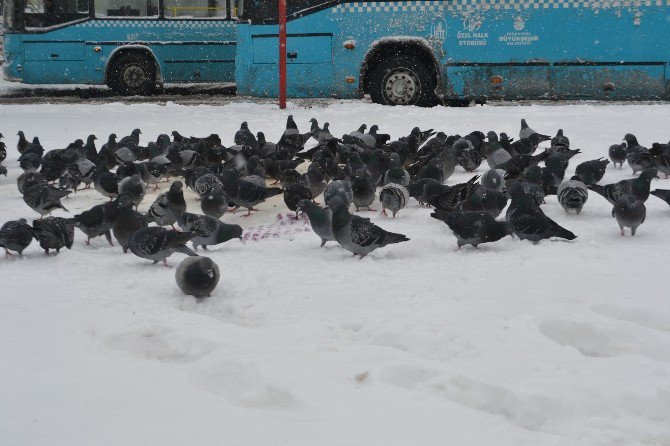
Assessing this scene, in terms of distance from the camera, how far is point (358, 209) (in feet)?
23.1

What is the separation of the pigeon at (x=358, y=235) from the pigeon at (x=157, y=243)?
103cm

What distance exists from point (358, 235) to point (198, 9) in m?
13.9

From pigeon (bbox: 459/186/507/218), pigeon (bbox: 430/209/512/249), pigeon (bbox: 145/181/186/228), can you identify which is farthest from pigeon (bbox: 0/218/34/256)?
pigeon (bbox: 459/186/507/218)

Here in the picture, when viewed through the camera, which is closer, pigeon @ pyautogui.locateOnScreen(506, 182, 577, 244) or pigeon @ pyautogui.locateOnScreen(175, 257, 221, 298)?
pigeon @ pyautogui.locateOnScreen(175, 257, 221, 298)

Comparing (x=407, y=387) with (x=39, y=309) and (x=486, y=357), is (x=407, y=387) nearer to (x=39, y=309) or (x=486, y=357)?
(x=486, y=357)

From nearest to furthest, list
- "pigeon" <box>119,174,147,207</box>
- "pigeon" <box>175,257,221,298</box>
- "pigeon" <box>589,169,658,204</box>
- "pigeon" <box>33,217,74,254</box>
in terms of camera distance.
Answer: "pigeon" <box>175,257,221,298</box>
"pigeon" <box>33,217,74,254</box>
"pigeon" <box>589,169,658,204</box>
"pigeon" <box>119,174,147,207</box>

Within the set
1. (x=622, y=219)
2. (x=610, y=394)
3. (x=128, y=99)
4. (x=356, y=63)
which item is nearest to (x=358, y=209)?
(x=622, y=219)

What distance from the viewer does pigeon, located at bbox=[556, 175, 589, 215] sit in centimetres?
644

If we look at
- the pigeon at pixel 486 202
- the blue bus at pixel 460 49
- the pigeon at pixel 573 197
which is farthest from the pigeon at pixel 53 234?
the blue bus at pixel 460 49

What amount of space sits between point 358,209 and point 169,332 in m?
3.25

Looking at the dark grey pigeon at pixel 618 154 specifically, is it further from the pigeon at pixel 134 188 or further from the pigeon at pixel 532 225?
the pigeon at pixel 134 188

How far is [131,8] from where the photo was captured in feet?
59.4

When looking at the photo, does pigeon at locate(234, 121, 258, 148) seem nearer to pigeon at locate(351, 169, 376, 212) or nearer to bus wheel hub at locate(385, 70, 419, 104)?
pigeon at locate(351, 169, 376, 212)

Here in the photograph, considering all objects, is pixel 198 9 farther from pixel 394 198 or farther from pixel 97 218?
pixel 97 218
